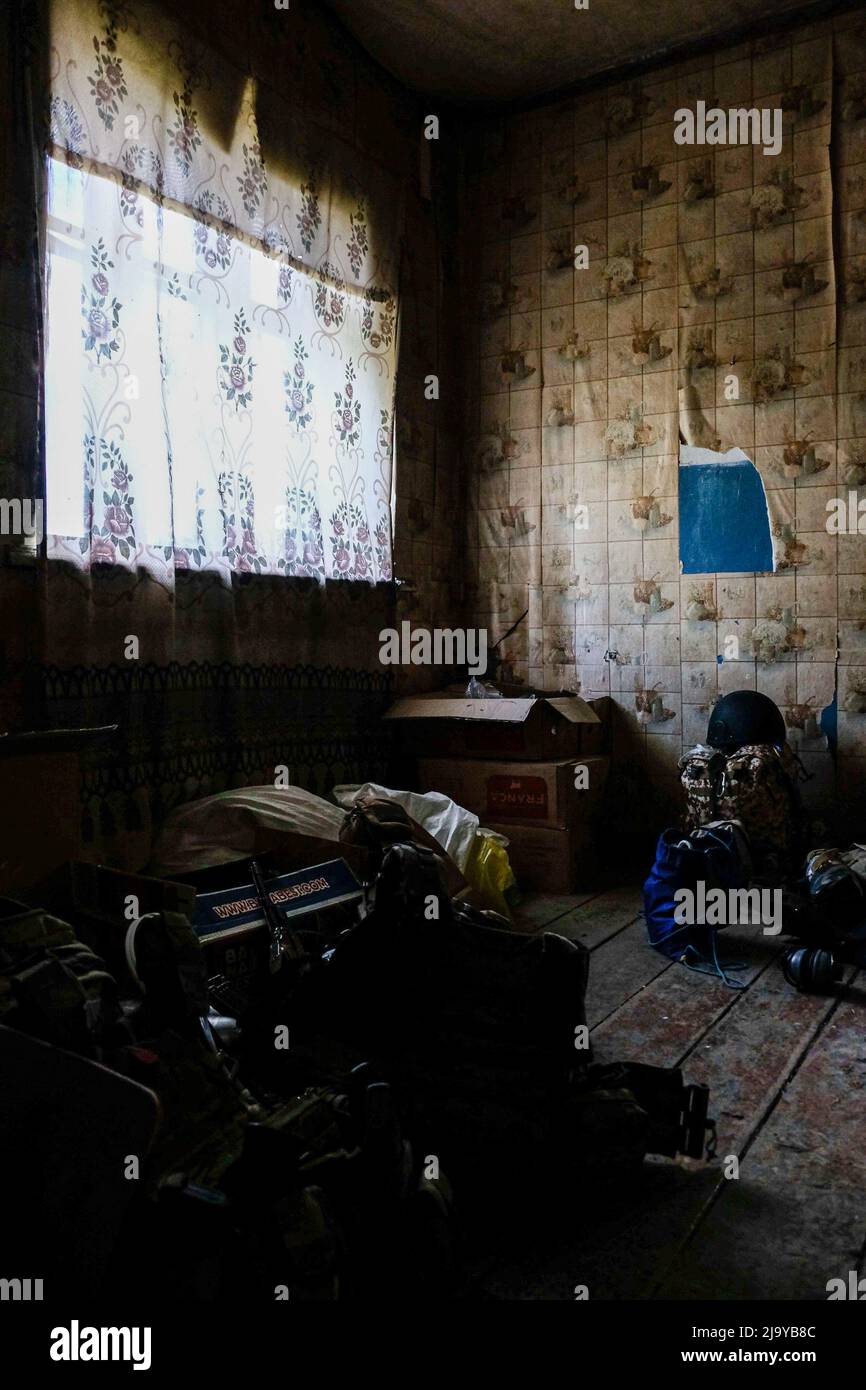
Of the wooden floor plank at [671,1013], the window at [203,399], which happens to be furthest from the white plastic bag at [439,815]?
the window at [203,399]

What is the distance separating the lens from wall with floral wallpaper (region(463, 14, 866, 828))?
3852mm

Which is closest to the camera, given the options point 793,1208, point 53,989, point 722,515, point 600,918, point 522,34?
point 53,989

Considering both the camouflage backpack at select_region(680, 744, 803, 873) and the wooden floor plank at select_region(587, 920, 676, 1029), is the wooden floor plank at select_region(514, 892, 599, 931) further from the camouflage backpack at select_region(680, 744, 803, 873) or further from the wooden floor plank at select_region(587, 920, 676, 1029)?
the camouflage backpack at select_region(680, 744, 803, 873)

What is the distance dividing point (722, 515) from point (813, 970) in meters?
2.11

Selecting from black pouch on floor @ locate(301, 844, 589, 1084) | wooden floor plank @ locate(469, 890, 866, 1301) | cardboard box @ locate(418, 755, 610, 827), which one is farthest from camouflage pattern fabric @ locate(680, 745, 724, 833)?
black pouch on floor @ locate(301, 844, 589, 1084)

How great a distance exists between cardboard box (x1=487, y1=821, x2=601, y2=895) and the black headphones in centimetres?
108

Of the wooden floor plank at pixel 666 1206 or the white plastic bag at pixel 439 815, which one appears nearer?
the wooden floor plank at pixel 666 1206

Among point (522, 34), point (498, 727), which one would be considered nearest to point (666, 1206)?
point (498, 727)

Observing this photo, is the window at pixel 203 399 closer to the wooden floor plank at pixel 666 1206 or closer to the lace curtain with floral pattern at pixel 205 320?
the lace curtain with floral pattern at pixel 205 320

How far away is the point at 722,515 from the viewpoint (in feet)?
13.3

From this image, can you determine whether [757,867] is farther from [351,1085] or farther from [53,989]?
[53,989]

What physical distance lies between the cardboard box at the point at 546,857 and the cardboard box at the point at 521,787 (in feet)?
0.13

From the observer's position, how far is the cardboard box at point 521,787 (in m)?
3.62
